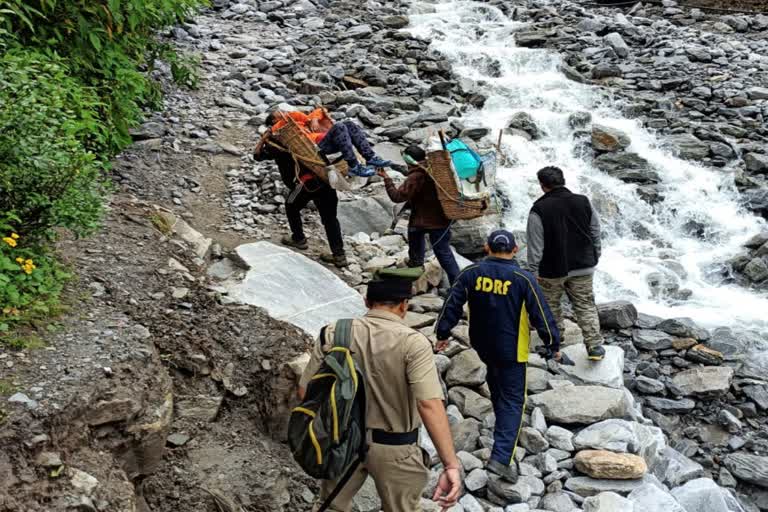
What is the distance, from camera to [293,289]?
6.71 metres

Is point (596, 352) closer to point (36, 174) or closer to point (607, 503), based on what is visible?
point (607, 503)

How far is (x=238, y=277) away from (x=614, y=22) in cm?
1508

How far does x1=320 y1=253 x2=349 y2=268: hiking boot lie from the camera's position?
25.3ft

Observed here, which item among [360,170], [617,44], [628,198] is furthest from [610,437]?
[617,44]

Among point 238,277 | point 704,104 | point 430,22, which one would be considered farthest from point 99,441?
point 430,22

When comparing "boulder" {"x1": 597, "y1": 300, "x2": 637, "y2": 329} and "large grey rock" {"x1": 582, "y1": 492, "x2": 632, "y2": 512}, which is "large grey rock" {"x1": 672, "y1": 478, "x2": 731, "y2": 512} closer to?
"large grey rock" {"x1": 582, "y1": 492, "x2": 632, "y2": 512}

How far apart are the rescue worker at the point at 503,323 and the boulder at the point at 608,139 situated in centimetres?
812

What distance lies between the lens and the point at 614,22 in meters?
17.9

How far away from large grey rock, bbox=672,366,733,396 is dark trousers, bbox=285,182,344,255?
404 centimetres

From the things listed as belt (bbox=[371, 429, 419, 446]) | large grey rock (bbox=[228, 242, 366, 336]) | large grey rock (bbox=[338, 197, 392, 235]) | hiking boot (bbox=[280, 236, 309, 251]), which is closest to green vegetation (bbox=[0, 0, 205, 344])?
large grey rock (bbox=[228, 242, 366, 336])

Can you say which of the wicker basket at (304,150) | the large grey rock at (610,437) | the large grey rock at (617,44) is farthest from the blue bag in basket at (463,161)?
the large grey rock at (617,44)

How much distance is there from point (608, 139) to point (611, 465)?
8.38 m

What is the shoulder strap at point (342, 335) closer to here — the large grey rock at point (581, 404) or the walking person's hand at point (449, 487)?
the walking person's hand at point (449, 487)

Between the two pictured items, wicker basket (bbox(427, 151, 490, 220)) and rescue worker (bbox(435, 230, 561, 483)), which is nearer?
rescue worker (bbox(435, 230, 561, 483))
